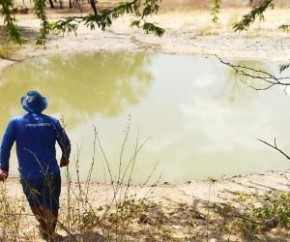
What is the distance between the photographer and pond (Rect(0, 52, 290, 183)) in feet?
32.3

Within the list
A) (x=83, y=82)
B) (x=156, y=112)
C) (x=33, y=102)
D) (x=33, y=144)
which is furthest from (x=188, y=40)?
(x=33, y=144)

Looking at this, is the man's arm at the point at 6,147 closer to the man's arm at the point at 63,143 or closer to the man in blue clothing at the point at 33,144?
the man in blue clothing at the point at 33,144

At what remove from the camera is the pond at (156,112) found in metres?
9.86

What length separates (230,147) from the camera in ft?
35.8

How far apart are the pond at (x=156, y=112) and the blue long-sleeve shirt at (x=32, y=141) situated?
1.14m

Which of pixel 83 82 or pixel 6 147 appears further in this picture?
pixel 83 82

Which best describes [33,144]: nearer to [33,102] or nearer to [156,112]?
[33,102]

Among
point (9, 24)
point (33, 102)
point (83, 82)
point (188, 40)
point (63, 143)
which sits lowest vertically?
point (83, 82)

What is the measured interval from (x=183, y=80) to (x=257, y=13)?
10700 mm

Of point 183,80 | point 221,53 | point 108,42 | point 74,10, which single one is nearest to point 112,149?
point 183,80

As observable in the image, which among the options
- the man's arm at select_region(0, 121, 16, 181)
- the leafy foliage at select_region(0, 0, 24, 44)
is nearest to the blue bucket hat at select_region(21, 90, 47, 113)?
the man's arm at select_region(0, 121, 16, 181)

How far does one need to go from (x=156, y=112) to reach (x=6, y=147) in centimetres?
887

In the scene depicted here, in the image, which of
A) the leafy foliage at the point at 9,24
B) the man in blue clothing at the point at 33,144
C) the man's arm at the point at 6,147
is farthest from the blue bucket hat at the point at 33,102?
the leafy foliage at the point at 9,24

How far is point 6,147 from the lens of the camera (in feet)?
16.2
